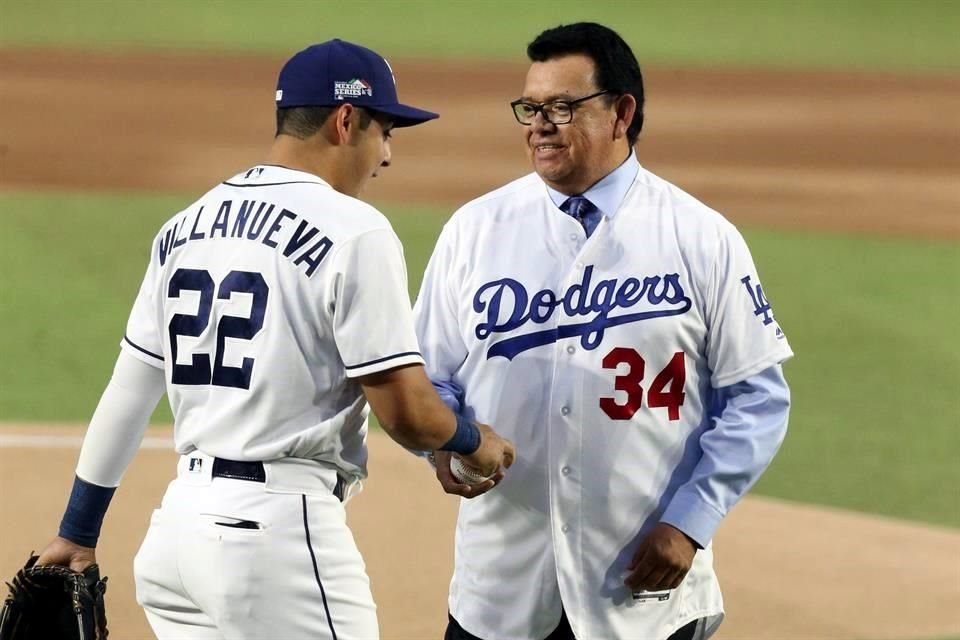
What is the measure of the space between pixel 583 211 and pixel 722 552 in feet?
10.3

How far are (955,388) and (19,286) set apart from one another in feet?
19.6

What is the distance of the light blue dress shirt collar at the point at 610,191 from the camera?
3.00 m

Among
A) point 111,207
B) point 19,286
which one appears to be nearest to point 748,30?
point 111,207

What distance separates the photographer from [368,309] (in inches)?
103

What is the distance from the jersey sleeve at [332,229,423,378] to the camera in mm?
Answer: 2609

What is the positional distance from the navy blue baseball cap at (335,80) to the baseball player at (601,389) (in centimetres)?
38

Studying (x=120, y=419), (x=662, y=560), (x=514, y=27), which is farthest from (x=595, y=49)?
(x=514, y=27)

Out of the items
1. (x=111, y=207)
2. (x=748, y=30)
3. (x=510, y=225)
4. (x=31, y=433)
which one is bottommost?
(x=31, y=433)

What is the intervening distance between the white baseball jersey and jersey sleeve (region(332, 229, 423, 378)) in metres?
0.37

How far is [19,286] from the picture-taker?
9.13 metres

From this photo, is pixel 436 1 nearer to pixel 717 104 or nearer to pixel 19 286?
pixel 717 104

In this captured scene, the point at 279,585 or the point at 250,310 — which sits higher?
the point at 250,310

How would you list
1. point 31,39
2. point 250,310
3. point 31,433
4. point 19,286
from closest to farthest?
point 250,310 → point 31,433 → point 19,286 → point 31,39

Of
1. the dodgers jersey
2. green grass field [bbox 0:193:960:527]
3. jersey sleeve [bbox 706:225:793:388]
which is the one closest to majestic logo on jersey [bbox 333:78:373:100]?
the dodgers jersey
